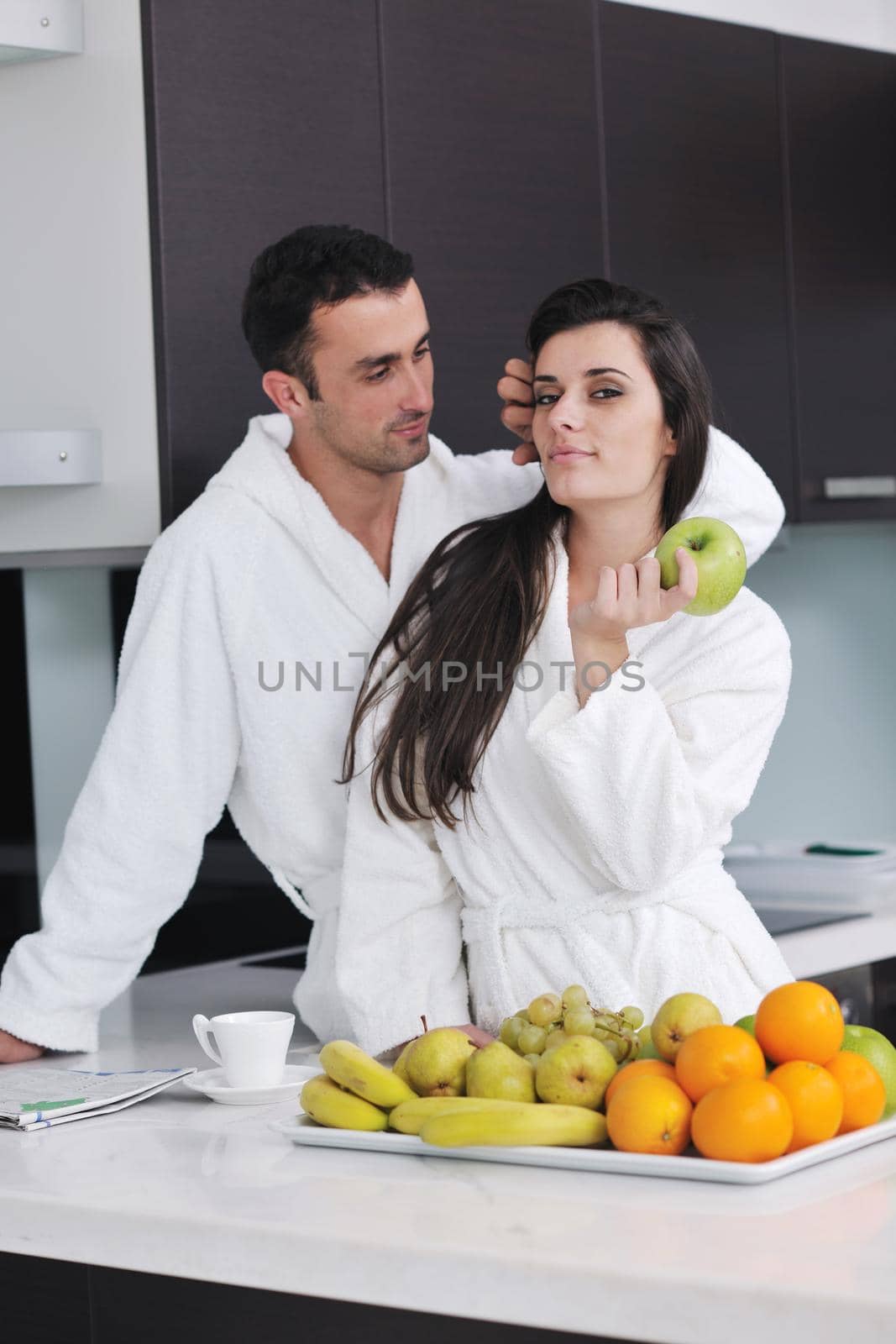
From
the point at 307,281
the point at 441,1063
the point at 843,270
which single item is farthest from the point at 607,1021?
the point at 843,270

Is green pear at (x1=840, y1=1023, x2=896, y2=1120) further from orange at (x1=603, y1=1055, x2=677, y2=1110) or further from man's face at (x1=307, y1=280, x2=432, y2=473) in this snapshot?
man's face at (x1=307, y1=280, x2=432, y2=473)

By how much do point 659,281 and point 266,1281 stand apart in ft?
5.81

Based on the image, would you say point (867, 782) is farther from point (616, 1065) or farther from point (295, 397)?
point (616, 1065)

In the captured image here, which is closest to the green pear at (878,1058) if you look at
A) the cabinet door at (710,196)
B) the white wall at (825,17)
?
the cabinet door at (710,196)

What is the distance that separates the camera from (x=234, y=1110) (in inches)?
65.1

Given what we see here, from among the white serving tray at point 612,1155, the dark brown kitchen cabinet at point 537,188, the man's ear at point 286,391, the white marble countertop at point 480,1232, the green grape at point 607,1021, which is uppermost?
the dark brown kitchen cabinet at point 537,188

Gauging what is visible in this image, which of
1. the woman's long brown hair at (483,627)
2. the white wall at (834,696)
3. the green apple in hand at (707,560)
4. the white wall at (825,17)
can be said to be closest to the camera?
the green apple in hand at (707,560)

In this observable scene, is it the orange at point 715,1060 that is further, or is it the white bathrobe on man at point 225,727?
the white bathrobe on man at point 225,727

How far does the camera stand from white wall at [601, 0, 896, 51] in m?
3.31

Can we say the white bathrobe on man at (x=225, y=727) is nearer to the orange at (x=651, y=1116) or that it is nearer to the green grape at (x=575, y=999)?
the green grape at (x=575, y=999)

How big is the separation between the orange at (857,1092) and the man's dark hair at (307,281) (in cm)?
100

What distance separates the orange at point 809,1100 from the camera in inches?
51.1

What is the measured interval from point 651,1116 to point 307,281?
3.44 feet

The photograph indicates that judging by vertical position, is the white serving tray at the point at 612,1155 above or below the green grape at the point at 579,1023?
below
